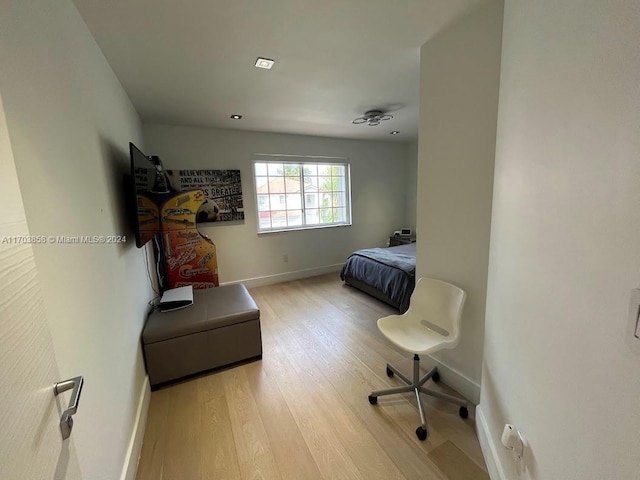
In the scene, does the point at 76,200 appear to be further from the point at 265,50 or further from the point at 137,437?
the point at 265,50

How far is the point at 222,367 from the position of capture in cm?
232

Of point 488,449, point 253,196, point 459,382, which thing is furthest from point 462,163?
point 253,196

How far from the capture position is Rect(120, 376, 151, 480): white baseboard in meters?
1.34

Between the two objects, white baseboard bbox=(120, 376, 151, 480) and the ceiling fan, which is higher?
the ceiling fan

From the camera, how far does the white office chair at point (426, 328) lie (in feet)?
5.46

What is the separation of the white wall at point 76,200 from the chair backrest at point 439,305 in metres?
1.82

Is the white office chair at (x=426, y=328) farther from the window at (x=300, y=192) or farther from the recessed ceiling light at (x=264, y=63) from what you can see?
the window at (x=300, y=192)

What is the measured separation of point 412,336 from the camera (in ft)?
5.95

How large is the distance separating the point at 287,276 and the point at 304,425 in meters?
2.97

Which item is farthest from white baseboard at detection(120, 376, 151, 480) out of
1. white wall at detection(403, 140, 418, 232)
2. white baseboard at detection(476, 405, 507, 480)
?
white wall at detection(403, 140, 418, 232)

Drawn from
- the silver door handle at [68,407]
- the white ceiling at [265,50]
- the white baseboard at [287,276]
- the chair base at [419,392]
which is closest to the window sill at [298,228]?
the white baseboard at [287,276]

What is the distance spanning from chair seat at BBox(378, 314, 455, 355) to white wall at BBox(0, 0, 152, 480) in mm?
1530

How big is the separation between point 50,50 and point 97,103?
0.57 meters

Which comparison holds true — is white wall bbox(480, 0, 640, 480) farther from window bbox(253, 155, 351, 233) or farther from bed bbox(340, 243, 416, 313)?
window bbox(253, 155, 351, 233)
